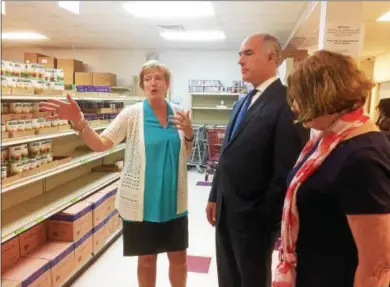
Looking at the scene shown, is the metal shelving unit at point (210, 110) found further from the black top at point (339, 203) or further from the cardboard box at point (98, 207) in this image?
the black top at point (339, 203)

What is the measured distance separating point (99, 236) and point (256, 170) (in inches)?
83.6

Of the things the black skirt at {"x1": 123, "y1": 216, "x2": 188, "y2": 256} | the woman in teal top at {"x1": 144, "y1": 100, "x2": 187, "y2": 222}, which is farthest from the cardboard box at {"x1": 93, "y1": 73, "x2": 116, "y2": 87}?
the black skirt at {"x1": 123, "y1": 216, "x2": 188, "y2": 256}

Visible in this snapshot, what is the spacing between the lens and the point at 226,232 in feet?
5.44

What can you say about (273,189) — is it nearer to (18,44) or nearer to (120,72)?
(120,72)

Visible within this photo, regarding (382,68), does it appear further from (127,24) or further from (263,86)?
(263,86)

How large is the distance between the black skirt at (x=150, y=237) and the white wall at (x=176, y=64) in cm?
642

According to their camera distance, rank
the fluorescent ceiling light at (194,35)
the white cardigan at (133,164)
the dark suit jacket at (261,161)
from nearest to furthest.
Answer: the dark suit jacket at (261,161) < the white cardigan at (133,164) < the fluorescent ceiling light at (194,35)

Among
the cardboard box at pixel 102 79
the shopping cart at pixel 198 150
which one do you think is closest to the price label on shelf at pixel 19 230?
the shopping cart at pixel 198 150

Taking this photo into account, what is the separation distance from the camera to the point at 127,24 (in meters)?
5.54

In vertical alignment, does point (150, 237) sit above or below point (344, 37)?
below

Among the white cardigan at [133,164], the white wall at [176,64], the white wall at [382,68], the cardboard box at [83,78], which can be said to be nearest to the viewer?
the white cardigan at [133,164]

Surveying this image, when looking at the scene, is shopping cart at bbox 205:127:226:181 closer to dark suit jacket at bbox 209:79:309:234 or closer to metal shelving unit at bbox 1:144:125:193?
metal shelving unit at bbox 1:144:125:193

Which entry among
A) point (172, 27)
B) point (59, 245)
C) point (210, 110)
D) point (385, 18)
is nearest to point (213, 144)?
point (210, 110)

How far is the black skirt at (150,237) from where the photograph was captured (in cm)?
191
